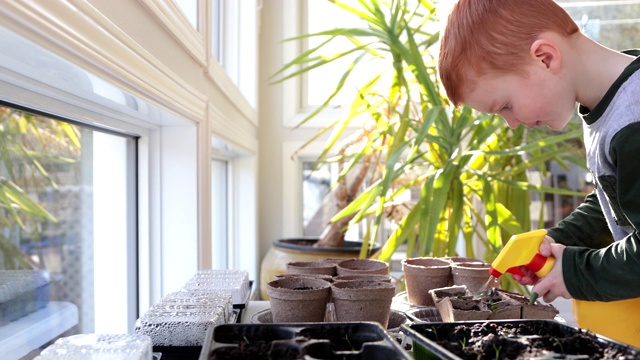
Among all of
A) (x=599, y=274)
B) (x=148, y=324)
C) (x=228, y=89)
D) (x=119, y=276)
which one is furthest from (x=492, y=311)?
(x=228, y=89)

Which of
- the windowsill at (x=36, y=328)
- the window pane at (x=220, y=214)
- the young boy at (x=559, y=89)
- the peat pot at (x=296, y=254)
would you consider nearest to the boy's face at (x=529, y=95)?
the young boy at (x=559, y=89)

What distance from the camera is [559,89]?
42.5 inches

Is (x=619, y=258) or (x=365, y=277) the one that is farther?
(x=365, y=277)

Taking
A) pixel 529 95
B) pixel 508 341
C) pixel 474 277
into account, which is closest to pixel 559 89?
pixel 529 95

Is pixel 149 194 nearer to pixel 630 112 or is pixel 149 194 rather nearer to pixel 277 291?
pixel 277 291

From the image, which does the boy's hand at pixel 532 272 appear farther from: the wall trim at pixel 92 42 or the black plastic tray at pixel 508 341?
the wall trim at pixel 92 42

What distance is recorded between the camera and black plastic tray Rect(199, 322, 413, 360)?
71 cm

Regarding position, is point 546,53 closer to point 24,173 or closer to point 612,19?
point 24,173

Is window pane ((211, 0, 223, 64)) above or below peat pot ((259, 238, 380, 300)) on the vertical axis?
above

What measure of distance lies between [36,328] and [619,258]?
99 centimetres

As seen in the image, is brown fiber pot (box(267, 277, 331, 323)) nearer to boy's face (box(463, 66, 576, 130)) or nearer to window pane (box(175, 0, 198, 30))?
boy's face (box(463, 66, 576, 130))

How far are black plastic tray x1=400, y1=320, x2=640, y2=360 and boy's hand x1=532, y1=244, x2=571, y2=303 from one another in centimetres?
21

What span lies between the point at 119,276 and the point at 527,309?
1.00 meters

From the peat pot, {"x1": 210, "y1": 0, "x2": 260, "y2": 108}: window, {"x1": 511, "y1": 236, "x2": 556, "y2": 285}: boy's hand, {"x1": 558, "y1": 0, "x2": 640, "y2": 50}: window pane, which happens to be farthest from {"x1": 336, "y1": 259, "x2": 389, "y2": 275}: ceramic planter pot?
{"x1": 558, "y1": 0, "x2": 640, "y2": 50}: window pane
